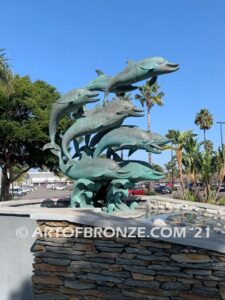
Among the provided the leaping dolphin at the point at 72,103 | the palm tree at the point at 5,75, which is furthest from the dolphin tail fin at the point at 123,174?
the palm tree at the point at 5,75

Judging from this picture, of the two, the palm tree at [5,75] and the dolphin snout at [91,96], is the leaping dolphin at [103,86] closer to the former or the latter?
the dolphin snout at [91,96]

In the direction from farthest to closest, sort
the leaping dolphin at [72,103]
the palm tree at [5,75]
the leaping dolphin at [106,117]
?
1. the palm tree at [5,75]
2. the leaping dolphin at [72,103]
3. the leaping dolphin at [106,117]

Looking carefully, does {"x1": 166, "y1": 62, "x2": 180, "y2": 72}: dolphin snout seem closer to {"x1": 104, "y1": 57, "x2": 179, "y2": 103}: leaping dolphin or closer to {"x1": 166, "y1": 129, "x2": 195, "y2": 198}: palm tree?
{"x1": 104, "y1": 57, "x2": 179, "y2": 103}: leaping dolphin

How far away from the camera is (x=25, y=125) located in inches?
856

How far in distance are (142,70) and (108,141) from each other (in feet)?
6.38

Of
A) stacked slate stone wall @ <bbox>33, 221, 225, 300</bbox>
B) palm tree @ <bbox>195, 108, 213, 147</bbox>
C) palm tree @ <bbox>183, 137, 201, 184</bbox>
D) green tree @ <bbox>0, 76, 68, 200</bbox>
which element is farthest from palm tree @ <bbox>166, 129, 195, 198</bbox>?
palm tree @ <bbox>195, 108, 213, 147</bbox>

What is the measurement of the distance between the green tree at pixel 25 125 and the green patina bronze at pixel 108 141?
11.4 m

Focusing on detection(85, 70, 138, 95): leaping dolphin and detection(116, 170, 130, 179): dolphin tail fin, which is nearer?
detection(116, 170, 130, 179): dolphin tail fin

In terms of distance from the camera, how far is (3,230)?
798 cm

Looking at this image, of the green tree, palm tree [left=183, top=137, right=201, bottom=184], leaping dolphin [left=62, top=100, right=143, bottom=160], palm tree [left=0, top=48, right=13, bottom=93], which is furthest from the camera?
palm tree [left=183, top=137, right=201, bottom=184]

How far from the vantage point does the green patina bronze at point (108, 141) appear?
9375 mm

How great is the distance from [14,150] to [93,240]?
17.3 meters

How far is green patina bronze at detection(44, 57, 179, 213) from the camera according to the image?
9.38 meters

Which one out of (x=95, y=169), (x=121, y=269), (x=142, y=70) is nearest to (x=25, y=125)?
(x=95, y=169)
